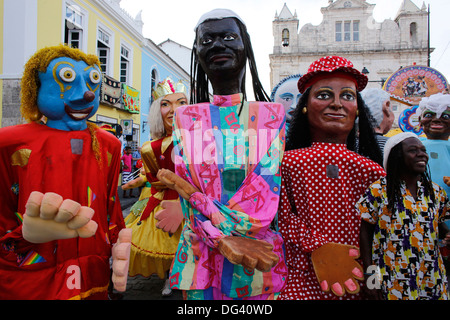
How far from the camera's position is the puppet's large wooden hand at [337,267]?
4.70 ft

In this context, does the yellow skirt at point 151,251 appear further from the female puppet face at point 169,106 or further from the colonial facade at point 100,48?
the colonial facade at point 100,48

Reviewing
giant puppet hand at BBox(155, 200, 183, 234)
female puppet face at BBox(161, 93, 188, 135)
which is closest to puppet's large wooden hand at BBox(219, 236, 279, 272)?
giant puppet hand at BBox(155, 200, 183, 234)

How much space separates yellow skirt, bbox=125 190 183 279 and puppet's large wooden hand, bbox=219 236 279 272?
5.70 ft

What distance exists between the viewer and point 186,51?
23891 mm

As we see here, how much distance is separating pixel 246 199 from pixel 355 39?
2987 centimetres

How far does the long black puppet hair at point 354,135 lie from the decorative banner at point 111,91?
10197 mm

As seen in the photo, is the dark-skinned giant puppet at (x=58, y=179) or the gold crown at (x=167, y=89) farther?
the gold crown at (x=167, y=89)

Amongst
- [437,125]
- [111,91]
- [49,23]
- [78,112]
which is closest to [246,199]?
[78,112]

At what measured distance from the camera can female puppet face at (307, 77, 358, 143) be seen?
5.46 ft

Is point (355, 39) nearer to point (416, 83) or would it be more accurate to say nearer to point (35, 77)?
point (416, 83)

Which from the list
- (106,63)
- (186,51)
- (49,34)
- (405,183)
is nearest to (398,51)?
(186,51)

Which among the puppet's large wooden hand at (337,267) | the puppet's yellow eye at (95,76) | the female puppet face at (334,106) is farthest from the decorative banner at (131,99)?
the puppet's large wooden hand at (337,267)

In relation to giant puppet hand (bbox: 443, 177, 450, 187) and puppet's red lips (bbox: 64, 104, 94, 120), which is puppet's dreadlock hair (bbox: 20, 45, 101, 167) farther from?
giant puppet hand (bbox: 443, 177, 450, 187)

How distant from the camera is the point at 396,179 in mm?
1631
